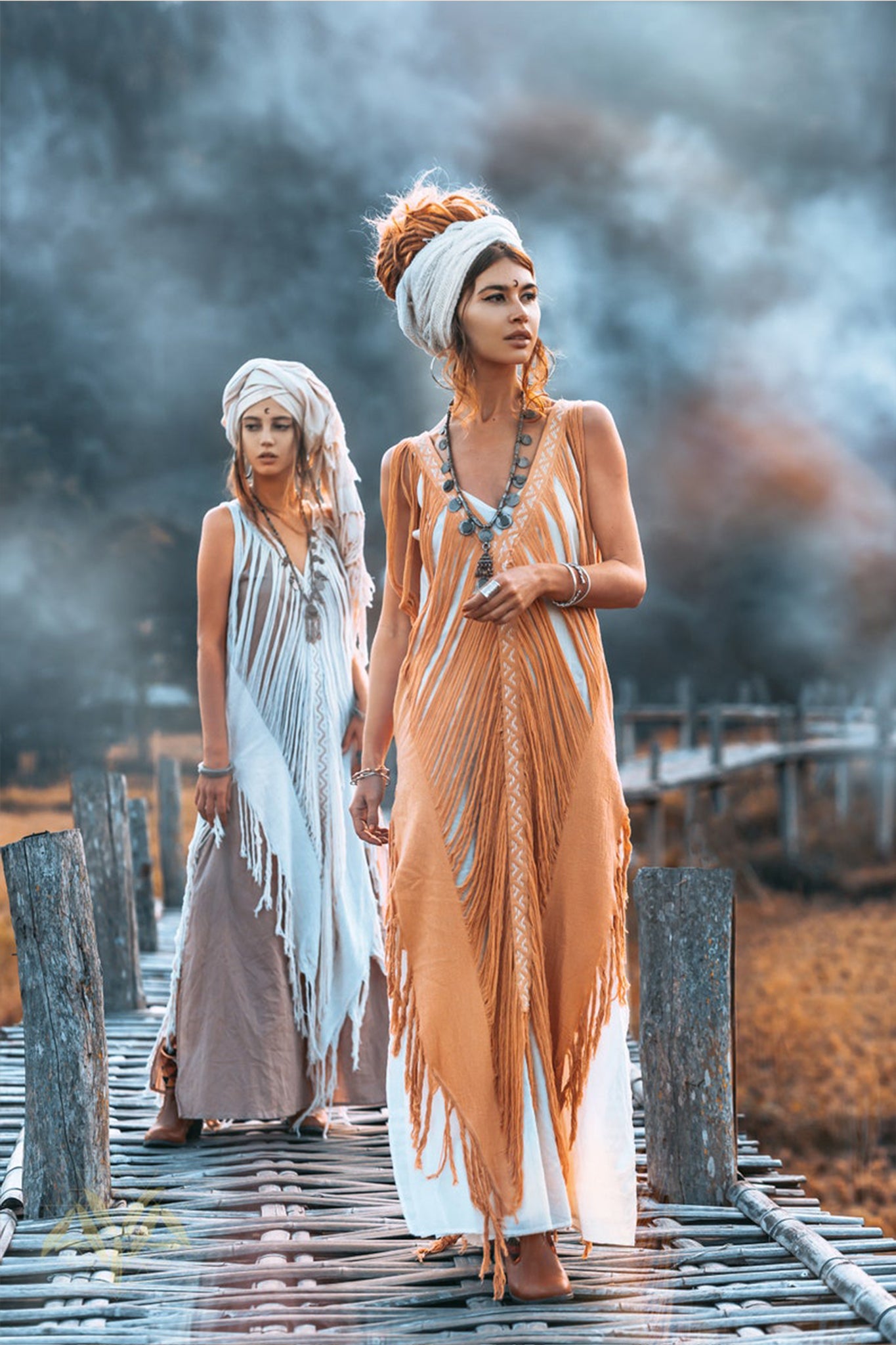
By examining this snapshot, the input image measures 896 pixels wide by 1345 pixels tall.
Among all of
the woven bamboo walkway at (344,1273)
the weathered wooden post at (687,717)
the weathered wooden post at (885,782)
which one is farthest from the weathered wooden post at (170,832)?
the weathered wooden post at (885,782)

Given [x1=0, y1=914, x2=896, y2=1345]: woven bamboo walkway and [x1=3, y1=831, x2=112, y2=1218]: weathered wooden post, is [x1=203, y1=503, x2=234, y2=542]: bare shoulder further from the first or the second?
[x1=0, y1=914, x2=896, y2=1345]: woven bamboo walkway

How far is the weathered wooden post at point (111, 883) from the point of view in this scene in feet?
17.0

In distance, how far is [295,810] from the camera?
340 cm

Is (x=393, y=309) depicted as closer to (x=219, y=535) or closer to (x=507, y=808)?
(x=219, y=535)

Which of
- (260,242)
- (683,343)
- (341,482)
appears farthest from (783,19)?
(341,482)

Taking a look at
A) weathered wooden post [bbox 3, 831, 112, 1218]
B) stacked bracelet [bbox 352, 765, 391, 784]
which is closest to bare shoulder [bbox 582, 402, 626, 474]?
stacked bracelet [bbox 352, 765, 391, 784]

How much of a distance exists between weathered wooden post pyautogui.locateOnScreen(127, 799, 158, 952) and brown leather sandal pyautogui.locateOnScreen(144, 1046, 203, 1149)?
2962 millimetres

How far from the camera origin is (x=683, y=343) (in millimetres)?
23547

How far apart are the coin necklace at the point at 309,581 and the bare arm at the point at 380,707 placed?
90 centimetres

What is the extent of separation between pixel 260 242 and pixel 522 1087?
66.7 feet

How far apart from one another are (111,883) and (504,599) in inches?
135

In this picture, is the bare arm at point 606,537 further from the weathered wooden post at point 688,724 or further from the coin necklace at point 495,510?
the weathered wooden post at point 688,724

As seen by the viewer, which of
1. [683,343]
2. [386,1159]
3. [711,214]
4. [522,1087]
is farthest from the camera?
[711,214]

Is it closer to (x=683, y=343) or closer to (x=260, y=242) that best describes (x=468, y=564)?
(x=260, y=242)
